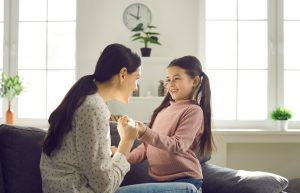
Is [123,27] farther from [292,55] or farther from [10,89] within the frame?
[292,55]

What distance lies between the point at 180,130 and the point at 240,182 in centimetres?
52

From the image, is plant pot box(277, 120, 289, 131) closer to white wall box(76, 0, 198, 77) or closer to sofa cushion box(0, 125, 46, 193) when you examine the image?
white wall box(76, 0, 198, 77)

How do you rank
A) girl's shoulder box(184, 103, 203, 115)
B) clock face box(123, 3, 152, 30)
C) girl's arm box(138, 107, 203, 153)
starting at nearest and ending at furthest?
girl's arm box(138, 107, 203, 153), girl's shoulder box(184, 103, 203, 115), clock face box(123, 3, 152, 30)

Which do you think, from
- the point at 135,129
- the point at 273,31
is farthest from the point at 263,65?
the point at 135,129

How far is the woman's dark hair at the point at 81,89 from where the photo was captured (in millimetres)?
1494

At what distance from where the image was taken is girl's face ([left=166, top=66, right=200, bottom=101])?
6.99ft

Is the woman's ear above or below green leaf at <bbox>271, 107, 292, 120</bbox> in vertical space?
above

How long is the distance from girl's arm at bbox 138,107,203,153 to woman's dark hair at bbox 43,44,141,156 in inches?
12.5

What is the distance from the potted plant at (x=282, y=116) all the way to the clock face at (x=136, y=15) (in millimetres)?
1455

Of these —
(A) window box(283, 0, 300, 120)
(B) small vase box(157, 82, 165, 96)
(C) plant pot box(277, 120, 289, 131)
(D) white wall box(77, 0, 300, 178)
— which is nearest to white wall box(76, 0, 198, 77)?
(D) white wall box(77, 0, 300, 178)

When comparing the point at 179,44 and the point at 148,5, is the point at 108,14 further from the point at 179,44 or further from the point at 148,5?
the point at 179,44

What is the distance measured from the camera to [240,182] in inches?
88.1

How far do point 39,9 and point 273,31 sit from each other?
232cm

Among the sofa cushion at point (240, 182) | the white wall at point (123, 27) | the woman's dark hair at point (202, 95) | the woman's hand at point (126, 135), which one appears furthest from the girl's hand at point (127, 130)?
the white wall at point (123, 27)
